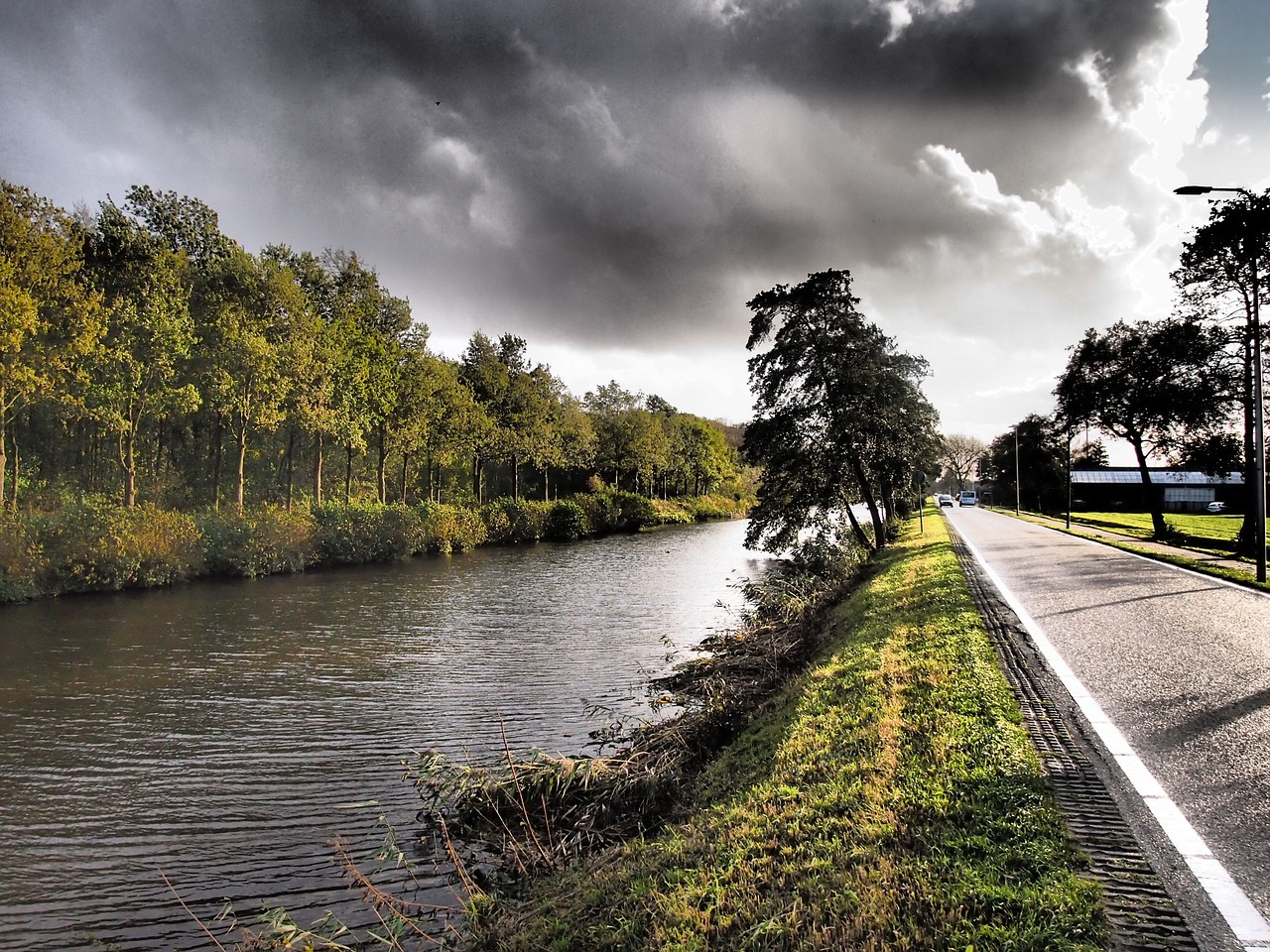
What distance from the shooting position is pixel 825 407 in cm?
2453

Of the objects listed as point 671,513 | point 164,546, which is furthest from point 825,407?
point 671,513

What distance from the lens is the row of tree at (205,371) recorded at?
23.4 metres

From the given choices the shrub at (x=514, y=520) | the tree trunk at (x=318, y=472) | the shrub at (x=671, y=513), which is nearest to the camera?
the tree trunk at (x=318, y=472)

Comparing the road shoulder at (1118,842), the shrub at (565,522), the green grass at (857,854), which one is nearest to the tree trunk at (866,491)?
the green grass at (857,854)

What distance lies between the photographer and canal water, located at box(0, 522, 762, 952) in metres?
6.43

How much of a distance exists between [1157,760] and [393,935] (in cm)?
574

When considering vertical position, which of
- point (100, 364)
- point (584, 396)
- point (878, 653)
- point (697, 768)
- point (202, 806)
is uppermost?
point (584, 396)

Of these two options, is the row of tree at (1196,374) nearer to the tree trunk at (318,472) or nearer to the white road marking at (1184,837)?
the white road marking at (1184,837)

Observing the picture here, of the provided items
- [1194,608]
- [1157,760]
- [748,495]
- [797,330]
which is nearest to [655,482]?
[748,495]

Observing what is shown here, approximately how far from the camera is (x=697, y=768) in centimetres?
776

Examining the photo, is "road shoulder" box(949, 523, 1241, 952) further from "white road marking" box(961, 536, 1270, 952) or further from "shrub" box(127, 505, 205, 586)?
"shrub" box(127, 505, 205, 586)

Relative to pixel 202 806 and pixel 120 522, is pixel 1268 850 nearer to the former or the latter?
pixel 202 806

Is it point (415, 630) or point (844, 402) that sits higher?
point (844, 402)

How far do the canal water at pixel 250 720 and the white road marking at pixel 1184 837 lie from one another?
599cm
